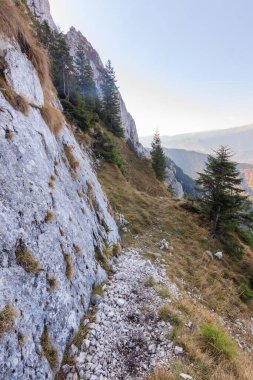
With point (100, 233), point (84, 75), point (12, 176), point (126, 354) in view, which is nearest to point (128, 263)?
point (100, 233)

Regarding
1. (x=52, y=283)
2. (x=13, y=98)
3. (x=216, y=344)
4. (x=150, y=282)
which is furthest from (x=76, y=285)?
(x=13, y=98)

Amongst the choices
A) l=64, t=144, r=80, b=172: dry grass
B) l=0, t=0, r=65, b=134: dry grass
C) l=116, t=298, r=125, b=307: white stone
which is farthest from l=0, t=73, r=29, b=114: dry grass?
l=116, t=298, r=125, b=307: white stone

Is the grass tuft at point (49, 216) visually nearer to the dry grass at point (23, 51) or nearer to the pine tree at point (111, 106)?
the dry grass at point (23, 51)

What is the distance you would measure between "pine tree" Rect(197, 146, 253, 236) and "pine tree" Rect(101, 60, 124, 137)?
34218 mm

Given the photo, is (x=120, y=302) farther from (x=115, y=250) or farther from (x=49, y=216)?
(x=115, y=250)

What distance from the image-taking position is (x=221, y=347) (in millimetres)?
6594

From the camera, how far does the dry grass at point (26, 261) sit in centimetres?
539

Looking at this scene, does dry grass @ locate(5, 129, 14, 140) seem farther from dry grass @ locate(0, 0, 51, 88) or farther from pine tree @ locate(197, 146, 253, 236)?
pine tree @ locate(197, 146, 253, 236)

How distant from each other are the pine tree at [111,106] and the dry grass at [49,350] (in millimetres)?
47874

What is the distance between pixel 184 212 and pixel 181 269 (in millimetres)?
11034

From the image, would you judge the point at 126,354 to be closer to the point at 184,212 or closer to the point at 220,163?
the point at 220,163

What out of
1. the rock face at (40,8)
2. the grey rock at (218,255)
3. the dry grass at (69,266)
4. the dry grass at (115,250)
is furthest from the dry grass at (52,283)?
the rock face at (40,8)

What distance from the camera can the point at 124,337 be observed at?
6.57m

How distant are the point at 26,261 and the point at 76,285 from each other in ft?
7.91
